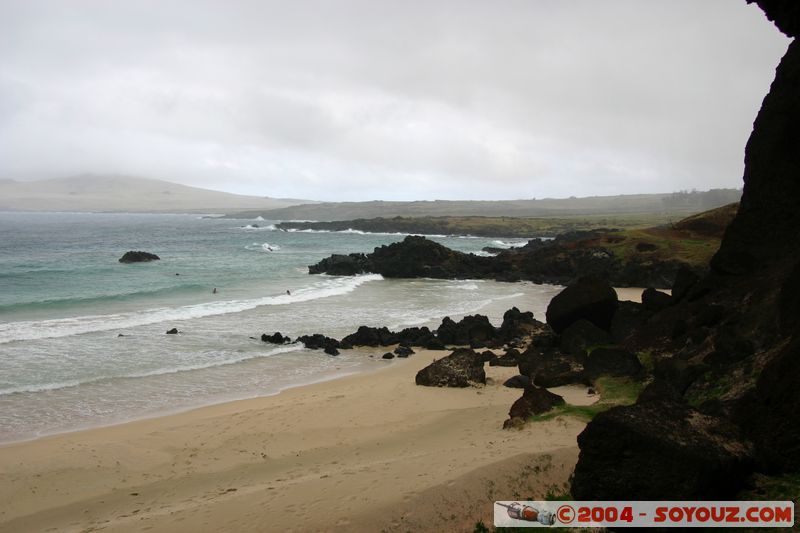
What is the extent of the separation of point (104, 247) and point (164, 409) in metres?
79.1

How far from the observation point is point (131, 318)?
31.3 metres

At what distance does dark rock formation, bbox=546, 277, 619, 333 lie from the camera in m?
22.0

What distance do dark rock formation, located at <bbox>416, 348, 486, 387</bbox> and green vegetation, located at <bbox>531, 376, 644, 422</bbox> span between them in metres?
3.76

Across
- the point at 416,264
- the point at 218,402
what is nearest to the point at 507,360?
the point at 218,402

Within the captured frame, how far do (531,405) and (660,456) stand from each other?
21.7ft

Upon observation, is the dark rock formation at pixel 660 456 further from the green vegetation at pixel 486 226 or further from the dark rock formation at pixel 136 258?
the green vegetation at pixel 486 226

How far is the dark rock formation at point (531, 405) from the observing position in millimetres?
13164

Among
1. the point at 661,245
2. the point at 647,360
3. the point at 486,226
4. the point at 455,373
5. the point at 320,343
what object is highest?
the point at 486,226

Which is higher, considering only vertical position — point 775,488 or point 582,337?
point 775,488

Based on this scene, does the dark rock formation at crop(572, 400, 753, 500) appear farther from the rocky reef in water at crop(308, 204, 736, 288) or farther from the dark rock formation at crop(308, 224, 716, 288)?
the dark rock formation at crop(308, 224, 716, 288)

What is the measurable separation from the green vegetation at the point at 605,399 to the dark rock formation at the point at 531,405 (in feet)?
0.62

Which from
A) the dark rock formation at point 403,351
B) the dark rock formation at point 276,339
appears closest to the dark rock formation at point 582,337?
the dark rock formation at point 403,351

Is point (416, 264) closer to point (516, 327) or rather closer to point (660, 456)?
point (516, 327)

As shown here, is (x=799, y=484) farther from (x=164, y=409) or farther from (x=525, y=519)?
(x=164, y=409)
